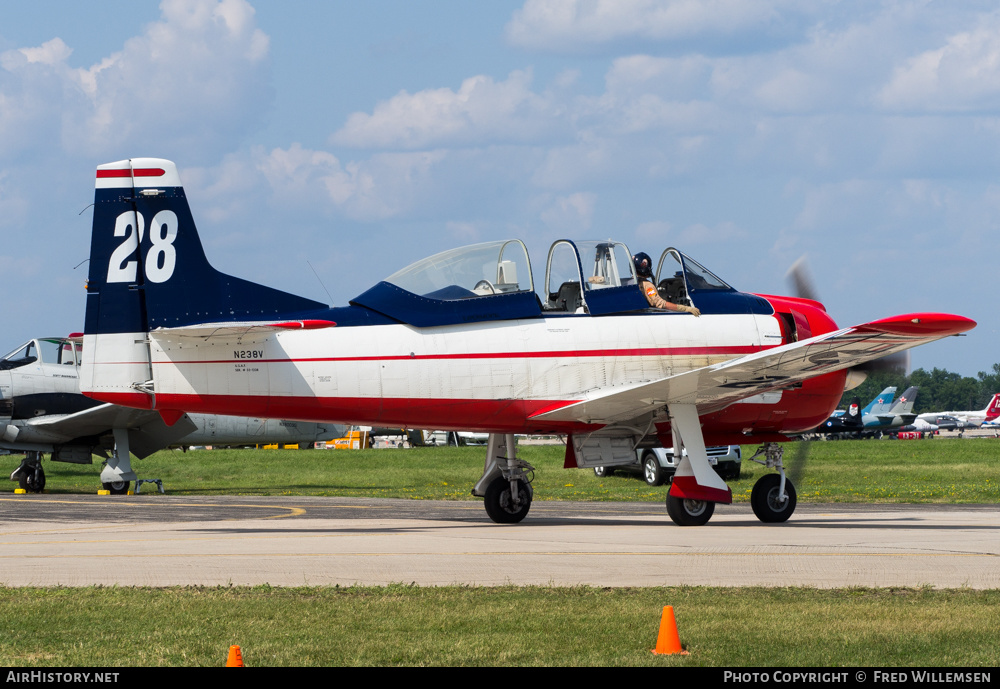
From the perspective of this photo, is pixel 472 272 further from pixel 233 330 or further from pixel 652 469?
pixel 652 469

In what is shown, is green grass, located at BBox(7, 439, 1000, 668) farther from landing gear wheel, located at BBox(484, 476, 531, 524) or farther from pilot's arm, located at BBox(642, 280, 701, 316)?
pilot's arm, located at BBox(642, 280, 701, 316)

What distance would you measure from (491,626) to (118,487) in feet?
75.3

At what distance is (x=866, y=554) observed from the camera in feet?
40.9

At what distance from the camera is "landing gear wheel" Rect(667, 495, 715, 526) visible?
16.0m

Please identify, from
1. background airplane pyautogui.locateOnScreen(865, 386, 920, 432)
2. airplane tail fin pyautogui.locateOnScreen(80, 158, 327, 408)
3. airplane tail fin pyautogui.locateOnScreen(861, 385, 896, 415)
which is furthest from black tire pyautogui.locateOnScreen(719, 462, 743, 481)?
background airplane pyautogui.locateOnScreen(865, 386, 920, 432)

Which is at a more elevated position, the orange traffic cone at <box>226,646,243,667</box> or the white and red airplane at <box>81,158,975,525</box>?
the white and red airplane at <box>81,158,975,525</box>

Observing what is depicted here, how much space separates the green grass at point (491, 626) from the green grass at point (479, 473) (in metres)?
16.7

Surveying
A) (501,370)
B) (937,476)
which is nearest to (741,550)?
(501,370)

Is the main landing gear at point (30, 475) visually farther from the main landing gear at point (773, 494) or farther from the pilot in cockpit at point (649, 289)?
the main landing gear at point (773, 494)

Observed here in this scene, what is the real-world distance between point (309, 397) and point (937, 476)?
25.9 metres

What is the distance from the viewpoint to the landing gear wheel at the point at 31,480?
1169 inches

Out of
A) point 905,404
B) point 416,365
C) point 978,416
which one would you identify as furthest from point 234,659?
point 978,416

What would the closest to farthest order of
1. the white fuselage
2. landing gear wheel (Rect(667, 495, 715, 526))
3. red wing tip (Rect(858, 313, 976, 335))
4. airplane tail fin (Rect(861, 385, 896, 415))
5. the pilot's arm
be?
red wing tip (Rect(858, 313, 976, 335)), the white fuselage, landing gear wheel (Rect(667, 495, 715, 526)), the pilot's arm, airplane tail fin (Rect(861, 385, 896, 415))

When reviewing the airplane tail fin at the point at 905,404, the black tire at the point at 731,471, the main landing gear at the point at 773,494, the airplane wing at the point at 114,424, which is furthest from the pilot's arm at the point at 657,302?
the airplane tail fin at the point at 905,404
